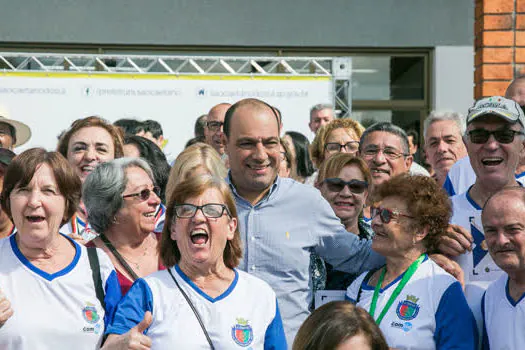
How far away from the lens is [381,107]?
11.9m

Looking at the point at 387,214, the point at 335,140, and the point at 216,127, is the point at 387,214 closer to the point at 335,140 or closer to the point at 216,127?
the point at 335,140

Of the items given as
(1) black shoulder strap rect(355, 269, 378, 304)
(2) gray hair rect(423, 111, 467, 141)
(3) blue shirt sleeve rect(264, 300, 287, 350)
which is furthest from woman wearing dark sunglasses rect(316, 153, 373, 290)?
(2) gray hair rect(423, 111, 467, 141)

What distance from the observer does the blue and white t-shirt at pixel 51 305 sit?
3.26 meters

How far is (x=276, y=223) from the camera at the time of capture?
4.03 meters

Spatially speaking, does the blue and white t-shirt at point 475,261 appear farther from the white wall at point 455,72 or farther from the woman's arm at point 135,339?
the white wall at point 455,72

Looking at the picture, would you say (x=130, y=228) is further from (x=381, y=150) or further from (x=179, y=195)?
(x=381, y=150)

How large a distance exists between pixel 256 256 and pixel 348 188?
93 centimetres

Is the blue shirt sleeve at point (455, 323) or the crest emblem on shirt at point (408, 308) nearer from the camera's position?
the blue shirt sleeve at point (455, 323)

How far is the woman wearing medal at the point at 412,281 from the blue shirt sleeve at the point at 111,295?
3.65 feet

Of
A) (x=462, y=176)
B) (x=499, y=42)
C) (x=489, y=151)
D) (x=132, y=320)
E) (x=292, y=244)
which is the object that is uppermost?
(x=499, y=42)

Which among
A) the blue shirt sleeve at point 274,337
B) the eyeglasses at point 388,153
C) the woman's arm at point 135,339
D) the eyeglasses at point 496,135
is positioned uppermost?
the eyeglasses at point 496,135

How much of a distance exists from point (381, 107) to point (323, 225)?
804cm

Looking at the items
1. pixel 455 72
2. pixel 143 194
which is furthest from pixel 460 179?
pixel 455 72

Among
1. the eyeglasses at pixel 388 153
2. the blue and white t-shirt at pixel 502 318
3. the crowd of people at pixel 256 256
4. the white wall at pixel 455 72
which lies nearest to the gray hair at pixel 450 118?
the eyeglasses at pixel 388 153
